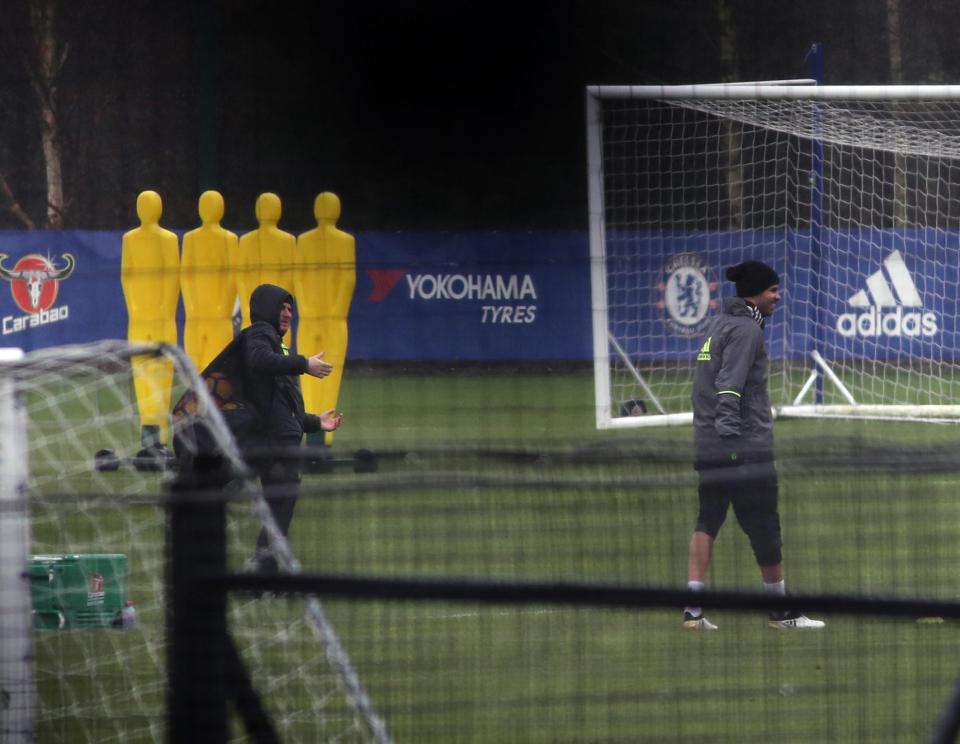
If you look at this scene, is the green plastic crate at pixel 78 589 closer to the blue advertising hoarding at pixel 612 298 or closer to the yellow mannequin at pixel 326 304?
the yellow mannequin at pixel 326 304

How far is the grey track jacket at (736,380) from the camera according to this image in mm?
6941

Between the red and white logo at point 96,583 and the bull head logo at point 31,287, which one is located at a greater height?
the bull head logo at point 31,287

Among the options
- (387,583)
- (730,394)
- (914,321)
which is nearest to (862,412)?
(914,321)

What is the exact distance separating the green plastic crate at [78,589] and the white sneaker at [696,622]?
227 cm

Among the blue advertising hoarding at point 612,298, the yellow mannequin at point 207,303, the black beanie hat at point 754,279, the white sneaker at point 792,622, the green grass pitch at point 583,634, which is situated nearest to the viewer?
the white sneaker at point 792,622

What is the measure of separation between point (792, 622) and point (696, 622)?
24cm

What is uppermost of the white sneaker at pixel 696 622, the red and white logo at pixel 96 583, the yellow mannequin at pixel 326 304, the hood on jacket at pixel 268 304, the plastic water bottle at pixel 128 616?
the yellow mannequin at pixel 326 304

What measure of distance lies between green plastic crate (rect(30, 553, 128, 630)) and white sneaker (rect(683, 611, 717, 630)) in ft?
7.46

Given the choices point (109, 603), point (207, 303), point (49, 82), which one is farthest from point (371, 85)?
point (109, 603)

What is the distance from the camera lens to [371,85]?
3662 centimetres

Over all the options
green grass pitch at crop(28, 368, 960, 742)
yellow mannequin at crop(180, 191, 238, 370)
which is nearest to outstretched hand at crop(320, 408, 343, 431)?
green grass pitch at crop(28, 368, 960, 742)

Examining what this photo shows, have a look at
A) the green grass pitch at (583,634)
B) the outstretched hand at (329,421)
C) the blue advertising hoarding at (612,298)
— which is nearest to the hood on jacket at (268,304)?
the outstretched hand at (329,421)

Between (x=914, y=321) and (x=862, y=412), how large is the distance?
11.0ft

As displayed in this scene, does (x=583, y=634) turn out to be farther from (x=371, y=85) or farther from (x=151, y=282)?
(x=371, y=85)
